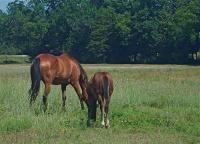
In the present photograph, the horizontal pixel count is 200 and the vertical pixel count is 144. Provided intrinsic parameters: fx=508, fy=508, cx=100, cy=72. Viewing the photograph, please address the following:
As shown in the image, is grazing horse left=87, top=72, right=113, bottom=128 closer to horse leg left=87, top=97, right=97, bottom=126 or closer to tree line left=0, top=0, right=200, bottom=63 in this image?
horse leg left=87, top=97, right=97, bottom=126

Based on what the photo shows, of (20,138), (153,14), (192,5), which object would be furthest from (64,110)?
(153,14)

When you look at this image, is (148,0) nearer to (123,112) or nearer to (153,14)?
(153,14)

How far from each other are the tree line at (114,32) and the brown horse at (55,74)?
2060 inches

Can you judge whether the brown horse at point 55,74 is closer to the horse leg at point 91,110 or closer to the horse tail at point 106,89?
the horse leg at point 91,110

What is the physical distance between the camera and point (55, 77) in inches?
635

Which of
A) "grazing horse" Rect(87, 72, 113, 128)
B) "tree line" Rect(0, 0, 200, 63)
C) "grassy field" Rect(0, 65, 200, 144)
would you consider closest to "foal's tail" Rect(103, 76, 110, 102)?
"grazing horse" Rect(87, 72, 113, 128)

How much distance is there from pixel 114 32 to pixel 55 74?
64.5 m

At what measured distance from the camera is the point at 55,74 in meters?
16.1

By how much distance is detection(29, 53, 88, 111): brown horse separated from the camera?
15.3 meters

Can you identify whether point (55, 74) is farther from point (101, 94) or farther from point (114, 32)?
point (114, 32)

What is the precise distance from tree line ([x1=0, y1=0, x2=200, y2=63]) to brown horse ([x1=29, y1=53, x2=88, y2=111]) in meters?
52.3

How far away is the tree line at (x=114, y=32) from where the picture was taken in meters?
71.3

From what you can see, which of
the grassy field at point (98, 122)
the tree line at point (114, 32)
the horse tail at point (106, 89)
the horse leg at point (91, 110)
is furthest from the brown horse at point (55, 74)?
the tree line at point (114, 32)

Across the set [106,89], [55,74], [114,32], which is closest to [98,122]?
[106,89]
